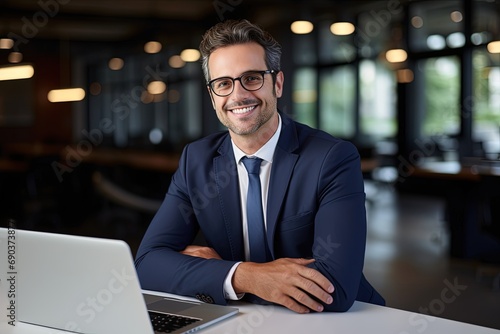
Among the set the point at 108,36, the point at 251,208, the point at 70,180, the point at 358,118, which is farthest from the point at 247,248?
the point at 358,118

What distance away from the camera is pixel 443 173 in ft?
19.3

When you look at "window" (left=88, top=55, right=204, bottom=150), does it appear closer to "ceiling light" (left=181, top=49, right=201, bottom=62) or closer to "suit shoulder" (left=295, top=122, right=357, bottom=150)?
"ceiling light" (left=181, top=49, right=201, bottom=62)

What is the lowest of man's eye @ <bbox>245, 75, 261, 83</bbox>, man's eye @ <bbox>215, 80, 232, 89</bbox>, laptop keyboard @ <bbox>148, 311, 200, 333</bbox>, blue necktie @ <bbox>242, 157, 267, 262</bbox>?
laptop keyboard @ <bbox>148, 311, 200, 333</bbox>

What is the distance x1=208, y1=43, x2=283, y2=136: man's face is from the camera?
1951mm

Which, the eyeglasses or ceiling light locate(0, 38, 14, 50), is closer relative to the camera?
the eyeglasses

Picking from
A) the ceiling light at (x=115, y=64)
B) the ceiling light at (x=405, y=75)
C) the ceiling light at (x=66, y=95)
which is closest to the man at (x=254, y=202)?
the ceiling light at (x=66, y=95)

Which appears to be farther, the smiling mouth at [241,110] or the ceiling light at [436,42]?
the ceiling light at [436,42]

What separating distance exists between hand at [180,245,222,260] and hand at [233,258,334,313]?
26cm

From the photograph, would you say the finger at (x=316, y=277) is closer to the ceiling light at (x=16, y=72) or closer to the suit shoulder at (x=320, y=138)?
the suit shoulder at (x=320, y=138)

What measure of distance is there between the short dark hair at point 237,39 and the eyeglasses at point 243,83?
5cm

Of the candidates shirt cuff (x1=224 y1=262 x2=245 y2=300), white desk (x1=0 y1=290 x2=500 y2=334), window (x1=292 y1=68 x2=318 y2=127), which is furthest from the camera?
window (x1=292 y1=68 x2=318 y2=127)

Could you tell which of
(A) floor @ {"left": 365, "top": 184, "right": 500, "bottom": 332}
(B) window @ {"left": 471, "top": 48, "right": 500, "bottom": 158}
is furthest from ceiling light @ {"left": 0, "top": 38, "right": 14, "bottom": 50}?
(B) window @ {"left": 471, "top": 48, "right": 500, "bottom": 158}

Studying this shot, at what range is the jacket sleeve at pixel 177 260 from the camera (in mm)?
1782

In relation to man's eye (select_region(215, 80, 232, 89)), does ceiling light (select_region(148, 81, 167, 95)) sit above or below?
above
